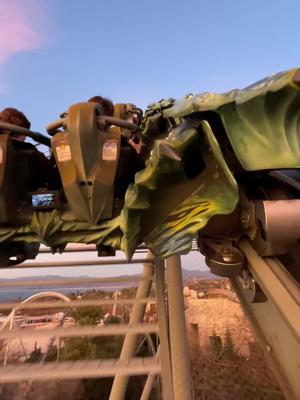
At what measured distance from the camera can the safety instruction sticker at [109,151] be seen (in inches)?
38.8

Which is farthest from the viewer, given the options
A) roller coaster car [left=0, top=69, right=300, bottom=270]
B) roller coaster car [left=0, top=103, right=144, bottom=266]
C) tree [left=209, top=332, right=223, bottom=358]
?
tree [left=209, top=332, right=223, bottom=358]

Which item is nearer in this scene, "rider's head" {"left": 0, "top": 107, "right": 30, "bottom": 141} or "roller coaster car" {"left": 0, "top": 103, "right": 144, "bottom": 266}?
"roller coaster car" {"left": 0, "top": 103, "right": 144, "bottom": 266}

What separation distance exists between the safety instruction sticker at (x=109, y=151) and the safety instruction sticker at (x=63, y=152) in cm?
10

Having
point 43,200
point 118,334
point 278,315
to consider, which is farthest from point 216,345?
point 43,200

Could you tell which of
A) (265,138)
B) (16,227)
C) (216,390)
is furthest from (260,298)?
(216,390)

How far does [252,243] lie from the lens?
0.90 meters

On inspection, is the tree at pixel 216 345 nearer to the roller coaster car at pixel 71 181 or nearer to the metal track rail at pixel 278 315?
the metal track rail at pixel 278 315

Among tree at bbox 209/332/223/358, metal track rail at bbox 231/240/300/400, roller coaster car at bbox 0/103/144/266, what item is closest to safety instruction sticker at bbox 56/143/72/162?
roller coaster car at bbox 0/103/144/266

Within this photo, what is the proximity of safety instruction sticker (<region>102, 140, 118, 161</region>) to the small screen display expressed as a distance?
21cm

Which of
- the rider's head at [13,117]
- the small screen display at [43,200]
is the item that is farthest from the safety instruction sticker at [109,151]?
the rider's head at [13,117]

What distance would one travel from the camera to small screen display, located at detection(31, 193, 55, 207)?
3.47 feet

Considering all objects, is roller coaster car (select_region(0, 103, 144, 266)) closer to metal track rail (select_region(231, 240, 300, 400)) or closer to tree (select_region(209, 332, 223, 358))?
metal track rail (select_region(231, 240, 300, 400))

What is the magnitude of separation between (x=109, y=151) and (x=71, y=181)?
136 millimetres

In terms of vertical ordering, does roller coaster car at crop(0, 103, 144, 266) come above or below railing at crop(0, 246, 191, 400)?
above
